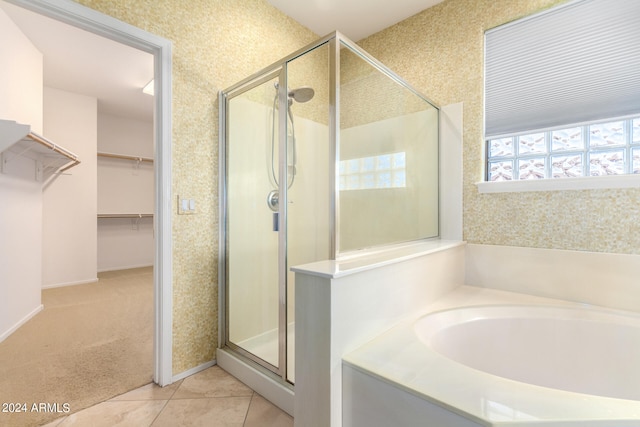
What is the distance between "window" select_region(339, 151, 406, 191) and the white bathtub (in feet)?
2.51

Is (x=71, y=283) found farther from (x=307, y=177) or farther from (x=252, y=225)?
(x=307, y=177)

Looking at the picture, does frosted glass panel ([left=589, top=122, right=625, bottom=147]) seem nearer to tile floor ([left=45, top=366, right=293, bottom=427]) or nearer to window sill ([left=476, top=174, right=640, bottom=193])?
window sill ([left=476, top=174, right=640, bottom=193])

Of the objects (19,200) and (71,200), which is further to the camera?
(71,200)

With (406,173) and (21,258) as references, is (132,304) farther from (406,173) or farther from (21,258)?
(406,173)

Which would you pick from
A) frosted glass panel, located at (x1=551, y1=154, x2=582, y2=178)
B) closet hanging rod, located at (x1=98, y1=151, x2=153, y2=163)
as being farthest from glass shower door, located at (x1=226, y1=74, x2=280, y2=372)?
closet hanging rod, located at (x1=98, y1=151, x2=153, y2=163)

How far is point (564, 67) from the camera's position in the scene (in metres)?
1.79

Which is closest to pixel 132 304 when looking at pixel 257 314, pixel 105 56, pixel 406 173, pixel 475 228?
pixel 257 314

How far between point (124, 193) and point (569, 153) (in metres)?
6.03

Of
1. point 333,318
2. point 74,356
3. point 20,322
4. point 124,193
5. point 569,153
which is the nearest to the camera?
point 333,318

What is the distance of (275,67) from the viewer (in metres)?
Answer: 1.71

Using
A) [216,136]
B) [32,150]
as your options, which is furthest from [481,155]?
[32,150]

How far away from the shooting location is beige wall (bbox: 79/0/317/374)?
5.86ft

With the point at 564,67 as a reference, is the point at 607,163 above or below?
below

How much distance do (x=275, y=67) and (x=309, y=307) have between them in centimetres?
140
